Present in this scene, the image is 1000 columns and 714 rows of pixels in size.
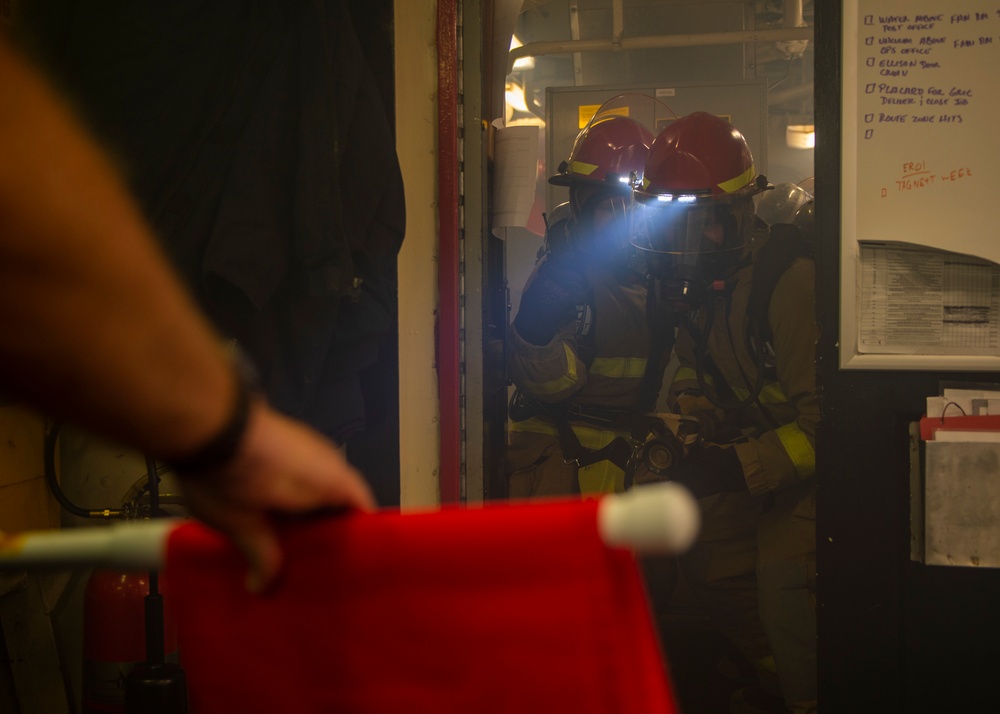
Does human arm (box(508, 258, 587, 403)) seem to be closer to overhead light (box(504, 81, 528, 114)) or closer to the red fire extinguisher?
the red fire extinguisher

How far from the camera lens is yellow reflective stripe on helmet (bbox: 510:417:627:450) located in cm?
390

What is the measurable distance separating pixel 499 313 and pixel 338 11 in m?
1.37

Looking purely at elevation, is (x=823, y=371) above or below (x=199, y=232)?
below

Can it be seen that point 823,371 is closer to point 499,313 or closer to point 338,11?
point 499,313

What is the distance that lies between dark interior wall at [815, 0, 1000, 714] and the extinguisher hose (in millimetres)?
1858

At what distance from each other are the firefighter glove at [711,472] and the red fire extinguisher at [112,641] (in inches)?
91.3

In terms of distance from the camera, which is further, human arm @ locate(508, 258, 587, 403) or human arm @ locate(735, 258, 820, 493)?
human arm @ locate(508, 258, 587, 403)

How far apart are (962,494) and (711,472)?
1595 millimetres

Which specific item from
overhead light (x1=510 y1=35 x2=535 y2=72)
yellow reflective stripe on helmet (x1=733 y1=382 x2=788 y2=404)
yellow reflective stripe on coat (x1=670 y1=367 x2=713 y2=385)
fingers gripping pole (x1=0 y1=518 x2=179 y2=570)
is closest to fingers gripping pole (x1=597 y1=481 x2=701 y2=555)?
fingers gripping pole (x1=0 y1=518 x2=179 y2=570)

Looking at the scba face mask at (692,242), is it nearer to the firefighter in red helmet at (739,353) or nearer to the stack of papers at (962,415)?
the firefighter in red helmet at (739,353)

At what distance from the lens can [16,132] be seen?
394 millimetres

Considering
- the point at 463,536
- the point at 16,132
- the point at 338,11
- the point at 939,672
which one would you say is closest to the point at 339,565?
the point at 463,536

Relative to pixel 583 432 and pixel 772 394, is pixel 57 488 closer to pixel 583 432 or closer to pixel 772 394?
pixel 583 432

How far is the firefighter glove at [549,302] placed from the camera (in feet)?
12.5
